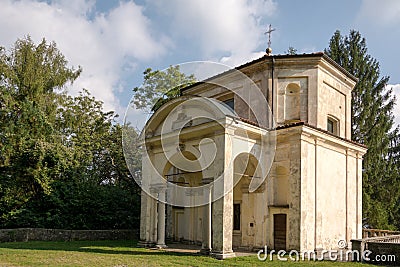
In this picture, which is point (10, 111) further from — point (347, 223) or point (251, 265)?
point (347, 223)

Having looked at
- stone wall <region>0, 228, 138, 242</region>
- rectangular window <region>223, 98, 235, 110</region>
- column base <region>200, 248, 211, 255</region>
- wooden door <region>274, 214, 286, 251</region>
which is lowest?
stone wall <region>0, 228, 138, 242</region>

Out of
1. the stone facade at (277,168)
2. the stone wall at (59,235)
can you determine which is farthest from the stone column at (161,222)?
the stone wall at (59,235)

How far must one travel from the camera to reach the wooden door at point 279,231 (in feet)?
54.0

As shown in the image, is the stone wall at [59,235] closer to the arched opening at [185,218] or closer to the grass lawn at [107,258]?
the arched opening at [185,218]

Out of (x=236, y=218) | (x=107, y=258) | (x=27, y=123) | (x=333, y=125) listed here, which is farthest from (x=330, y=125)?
(x=27, y=123)

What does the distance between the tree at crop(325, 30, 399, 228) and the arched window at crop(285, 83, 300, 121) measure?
50.2 feet

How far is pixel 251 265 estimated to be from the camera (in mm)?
12469

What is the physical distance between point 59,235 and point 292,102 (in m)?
13.5

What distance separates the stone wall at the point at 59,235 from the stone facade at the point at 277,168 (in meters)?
3.86

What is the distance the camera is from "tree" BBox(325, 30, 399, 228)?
31.4m

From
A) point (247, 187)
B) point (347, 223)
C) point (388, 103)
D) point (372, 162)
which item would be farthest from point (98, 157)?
point (388, 103)

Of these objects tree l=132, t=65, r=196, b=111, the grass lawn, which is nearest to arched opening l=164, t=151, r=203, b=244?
tree l=132, t=65, r=196, b=111

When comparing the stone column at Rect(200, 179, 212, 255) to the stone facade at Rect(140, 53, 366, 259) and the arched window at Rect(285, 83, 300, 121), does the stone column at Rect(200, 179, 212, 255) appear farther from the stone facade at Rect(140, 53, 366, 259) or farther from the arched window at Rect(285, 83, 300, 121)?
the arched window at Rect(285, 83, 300, 121)

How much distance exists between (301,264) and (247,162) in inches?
213
